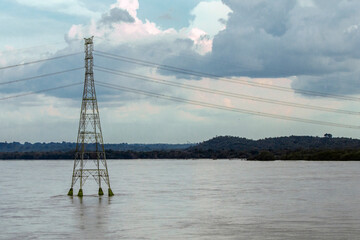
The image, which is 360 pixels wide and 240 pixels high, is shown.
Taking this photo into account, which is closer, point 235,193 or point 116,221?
point 116,221

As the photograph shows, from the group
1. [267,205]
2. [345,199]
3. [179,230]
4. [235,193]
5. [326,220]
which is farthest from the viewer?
[235,193]

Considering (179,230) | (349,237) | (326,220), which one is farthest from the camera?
A: (326,220)

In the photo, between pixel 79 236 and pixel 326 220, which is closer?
pixel 79 236

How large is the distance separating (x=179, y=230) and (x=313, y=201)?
30.0 metres

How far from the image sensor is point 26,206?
238 feet

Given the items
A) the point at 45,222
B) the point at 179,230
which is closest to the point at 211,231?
the point at 179,230

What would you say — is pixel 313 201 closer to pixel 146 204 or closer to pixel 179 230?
pixel 146 204

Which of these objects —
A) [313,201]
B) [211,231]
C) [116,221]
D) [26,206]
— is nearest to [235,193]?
[313,201]

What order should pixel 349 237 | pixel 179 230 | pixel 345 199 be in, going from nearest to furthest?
1. pixel 349 237
2. pixel 179 230
3. pixel 345 199

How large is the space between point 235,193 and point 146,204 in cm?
2156

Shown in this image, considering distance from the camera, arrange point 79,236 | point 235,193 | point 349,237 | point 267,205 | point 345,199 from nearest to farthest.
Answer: point 349,237
point 79,236
point 267,205
point 345,199
point 235,193

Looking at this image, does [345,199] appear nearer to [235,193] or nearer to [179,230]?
[235,193]

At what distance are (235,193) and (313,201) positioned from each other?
59.4ft

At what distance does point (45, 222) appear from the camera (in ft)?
180
